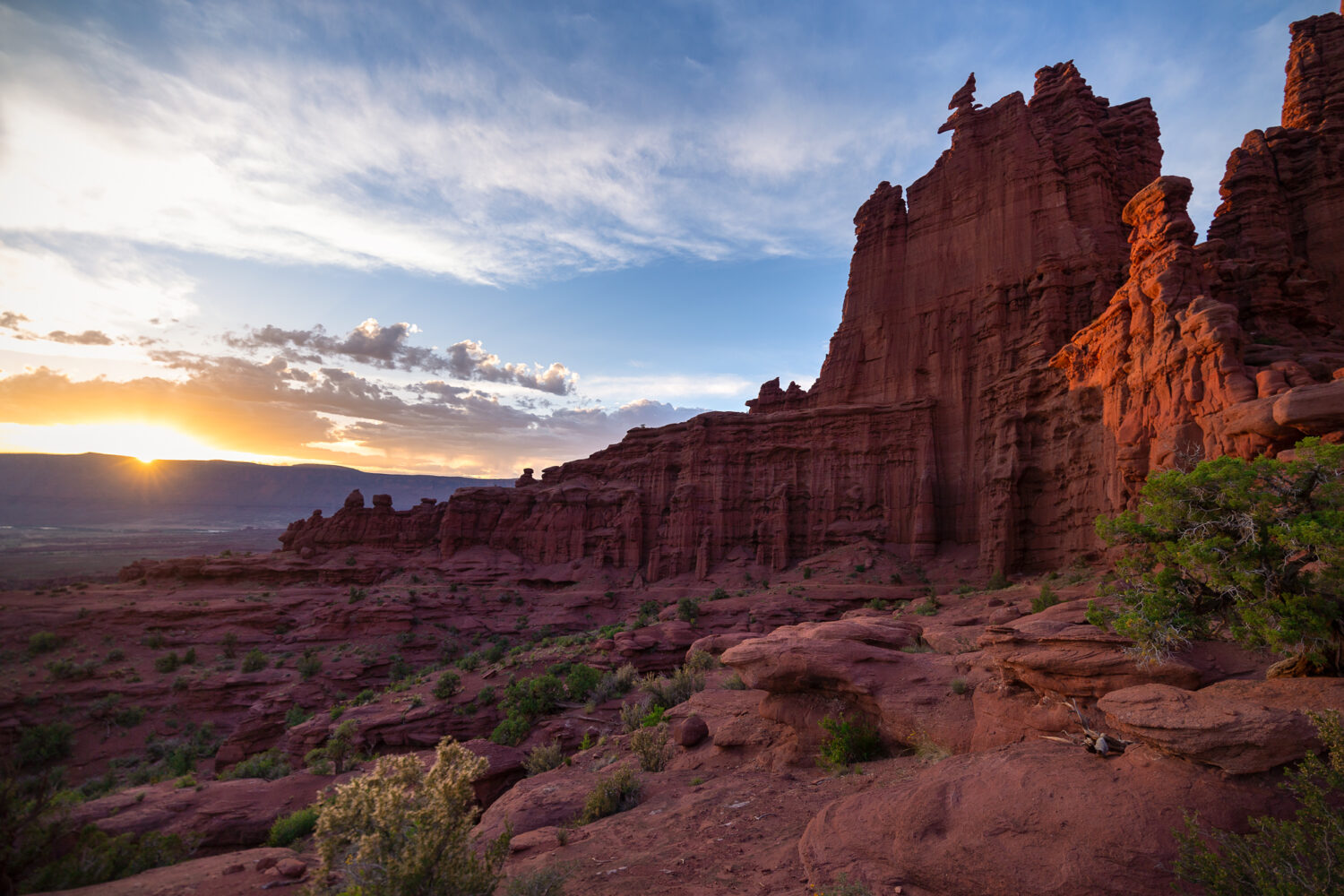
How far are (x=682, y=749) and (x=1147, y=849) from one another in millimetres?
9658

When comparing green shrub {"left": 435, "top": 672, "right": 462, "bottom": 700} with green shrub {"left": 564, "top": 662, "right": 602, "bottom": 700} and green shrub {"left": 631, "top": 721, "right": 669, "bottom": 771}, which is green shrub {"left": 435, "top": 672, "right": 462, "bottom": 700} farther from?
green shrub {"left": 631, "top": 721, "right": 669, "bottom": 771}

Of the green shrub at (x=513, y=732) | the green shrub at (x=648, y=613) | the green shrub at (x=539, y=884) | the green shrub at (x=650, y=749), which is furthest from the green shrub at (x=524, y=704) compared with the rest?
the green shrub at (x=539, y=884)

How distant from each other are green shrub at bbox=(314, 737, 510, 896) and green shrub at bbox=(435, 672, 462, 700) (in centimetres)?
2059

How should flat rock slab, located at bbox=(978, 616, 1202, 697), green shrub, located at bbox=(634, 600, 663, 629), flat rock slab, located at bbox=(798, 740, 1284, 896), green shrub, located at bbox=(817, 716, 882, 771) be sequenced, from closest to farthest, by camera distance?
flat rock slab, located at bbox=(798, 740, 1284, 896) → flat rock slab, located at bbox=(978, 616, 1202, 697) → green shrub, located at bbox=(817, 716, 882, 771) → green shrub, located at bbox=(634, 600, 663, 629)

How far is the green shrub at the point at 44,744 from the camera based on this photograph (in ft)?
78.6

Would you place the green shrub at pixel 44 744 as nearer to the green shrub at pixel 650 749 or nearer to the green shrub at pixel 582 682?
the green shrub at pixel 582 682

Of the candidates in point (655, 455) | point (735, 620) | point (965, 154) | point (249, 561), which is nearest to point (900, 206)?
point (965, 154)

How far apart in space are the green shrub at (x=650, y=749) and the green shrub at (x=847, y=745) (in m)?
3.79

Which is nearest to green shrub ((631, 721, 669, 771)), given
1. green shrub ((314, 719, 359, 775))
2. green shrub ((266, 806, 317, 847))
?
green shrub ((266, 806, 317, 847))

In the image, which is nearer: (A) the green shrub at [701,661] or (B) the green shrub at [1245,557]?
(B) the green shrub at [1245,557]

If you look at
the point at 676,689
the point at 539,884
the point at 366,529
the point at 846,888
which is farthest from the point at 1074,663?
the point at 366,529

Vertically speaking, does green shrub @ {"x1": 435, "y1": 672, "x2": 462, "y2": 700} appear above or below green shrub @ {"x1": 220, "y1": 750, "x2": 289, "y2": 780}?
above

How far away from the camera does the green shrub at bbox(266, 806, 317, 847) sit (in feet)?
42.6

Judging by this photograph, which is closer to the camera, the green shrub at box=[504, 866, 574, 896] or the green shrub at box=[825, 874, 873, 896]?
the green shrub at box=[825, 874, 873, 896]
